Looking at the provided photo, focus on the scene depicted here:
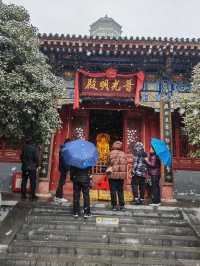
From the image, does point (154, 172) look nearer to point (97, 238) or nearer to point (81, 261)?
point (97, 238)

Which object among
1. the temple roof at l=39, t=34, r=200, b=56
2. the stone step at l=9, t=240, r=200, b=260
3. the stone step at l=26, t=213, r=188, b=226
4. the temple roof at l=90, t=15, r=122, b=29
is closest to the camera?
the stone step at l=9, t=240, r=200, b=260

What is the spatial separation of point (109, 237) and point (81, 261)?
0.97m

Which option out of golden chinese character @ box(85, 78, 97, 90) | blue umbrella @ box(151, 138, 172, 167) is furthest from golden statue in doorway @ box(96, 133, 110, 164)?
blue umbrella @ box(151, 138, 172, 167)

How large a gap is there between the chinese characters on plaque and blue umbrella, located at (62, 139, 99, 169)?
4082 millimetres

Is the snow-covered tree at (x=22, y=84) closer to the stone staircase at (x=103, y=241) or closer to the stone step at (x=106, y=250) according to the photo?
the stone staircase at (x=103, y=241)

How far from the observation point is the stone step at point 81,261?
631 centimetres

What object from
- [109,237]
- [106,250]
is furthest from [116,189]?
[106,250]

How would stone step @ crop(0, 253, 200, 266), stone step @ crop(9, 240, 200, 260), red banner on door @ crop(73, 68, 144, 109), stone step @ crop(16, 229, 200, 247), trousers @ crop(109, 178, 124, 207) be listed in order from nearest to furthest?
1. stone step @ crop(0, 253, 200, 266)
2. stone step @ crop(9, 240, 200, 260)
3. stone step @ crop(16, 229, 200, 247)
4. trousers @ crop(109, 178, 124, 207)
5. red banner on door @ crop(73, 68, 144, 109)

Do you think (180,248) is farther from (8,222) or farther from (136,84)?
(136,84)

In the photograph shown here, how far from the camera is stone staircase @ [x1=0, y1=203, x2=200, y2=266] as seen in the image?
6480 mm

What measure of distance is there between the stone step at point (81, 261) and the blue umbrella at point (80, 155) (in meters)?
2.02

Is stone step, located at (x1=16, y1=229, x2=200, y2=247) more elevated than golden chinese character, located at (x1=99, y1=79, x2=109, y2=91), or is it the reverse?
golden chinese character, located at (x1=99, y1=79, x2=109, y2=91)

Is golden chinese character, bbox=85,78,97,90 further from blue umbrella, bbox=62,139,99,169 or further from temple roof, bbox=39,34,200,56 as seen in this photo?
blue umbrella, bbox=62,139,99,169

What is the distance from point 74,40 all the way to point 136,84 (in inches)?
92.1
